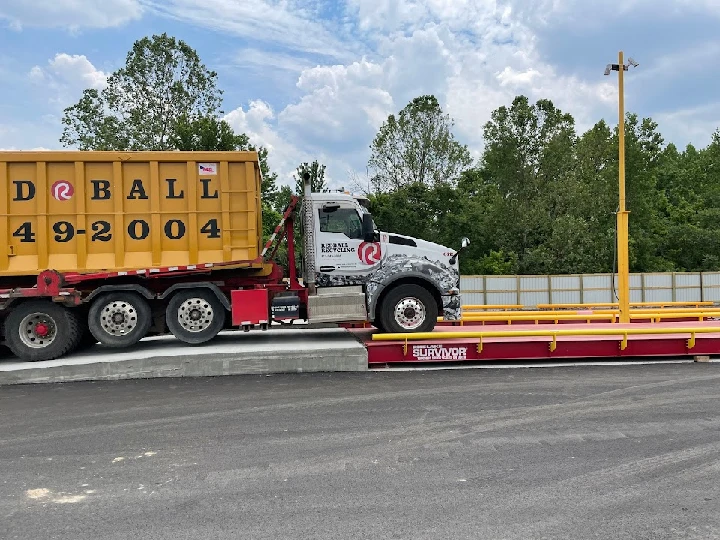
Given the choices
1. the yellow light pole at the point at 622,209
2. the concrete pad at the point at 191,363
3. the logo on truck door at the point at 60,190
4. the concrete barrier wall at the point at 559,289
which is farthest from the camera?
the concrete barrier wall at the point at 559,289

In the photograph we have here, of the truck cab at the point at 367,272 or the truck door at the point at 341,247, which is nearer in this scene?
the truck cab at the point at 367,272

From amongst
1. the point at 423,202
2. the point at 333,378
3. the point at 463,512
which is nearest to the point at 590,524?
the point at 463,512

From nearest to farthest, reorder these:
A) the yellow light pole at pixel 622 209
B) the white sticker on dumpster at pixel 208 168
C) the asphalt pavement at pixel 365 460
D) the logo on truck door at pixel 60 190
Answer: the asphalt pavement at pixel 365 460 < the logo on truck door at pixel 60 190 < the white sticker on dumpster at pixel 208 168 < the yellow light pole at pixel 622 209

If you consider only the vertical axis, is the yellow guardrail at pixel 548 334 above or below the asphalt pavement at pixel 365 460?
above

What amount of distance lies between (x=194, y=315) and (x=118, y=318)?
3.91ft

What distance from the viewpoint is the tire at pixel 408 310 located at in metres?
9.55

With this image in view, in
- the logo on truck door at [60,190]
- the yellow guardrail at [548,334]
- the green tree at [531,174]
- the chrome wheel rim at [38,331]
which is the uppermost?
the green tree at [531,174]

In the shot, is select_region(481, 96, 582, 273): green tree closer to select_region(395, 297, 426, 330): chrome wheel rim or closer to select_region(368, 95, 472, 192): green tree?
select_region(368, 95, 472, 192): green tree

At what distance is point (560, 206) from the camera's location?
33781 mm

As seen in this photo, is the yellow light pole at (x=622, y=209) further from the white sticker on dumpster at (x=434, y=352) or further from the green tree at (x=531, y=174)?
the green tree at (x=531, y=174)

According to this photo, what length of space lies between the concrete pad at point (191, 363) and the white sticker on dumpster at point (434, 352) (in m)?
0.84

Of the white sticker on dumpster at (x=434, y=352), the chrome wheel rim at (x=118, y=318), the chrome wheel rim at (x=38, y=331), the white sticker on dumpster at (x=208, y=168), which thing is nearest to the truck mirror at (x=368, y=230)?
the white sticker on dumpster at (x=434, y=352)

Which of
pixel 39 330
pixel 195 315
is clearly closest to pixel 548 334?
pixel 195 315

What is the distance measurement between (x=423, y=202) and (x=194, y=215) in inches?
956
